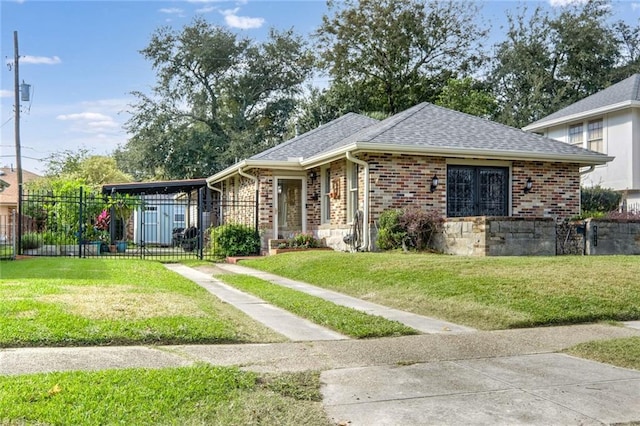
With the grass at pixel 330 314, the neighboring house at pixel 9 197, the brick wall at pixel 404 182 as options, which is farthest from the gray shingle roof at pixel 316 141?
the neighboring house at pixel 9 197

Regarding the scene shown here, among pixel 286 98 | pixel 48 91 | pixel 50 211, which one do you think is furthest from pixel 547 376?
pixel 286 98

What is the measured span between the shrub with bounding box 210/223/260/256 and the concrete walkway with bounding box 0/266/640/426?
10551 millimetres

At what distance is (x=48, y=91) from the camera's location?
26.3 m

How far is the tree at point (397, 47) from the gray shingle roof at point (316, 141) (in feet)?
42.1

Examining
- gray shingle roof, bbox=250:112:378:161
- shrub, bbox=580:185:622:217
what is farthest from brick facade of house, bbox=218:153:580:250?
shrub, bbox=580:185:622:217

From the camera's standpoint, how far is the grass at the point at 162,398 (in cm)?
347

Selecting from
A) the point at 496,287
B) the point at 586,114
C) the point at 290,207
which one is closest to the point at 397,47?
the point at 586,114

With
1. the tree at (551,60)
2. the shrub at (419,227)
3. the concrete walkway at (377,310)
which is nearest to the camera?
the concrete walkway at (377,310)

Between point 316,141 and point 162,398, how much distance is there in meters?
16.7

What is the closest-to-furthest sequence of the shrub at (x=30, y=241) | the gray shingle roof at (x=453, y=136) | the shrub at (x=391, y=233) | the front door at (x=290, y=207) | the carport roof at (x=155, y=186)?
the shrub at (x=391, y=233)
the gray shingle roof at (x=453, y=136)
the shrub at (x=30, y=241)
the front door at (x=290, y=207)
the carport roof at (x=155, y=186)

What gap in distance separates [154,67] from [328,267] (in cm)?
3096

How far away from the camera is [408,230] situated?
13.6 m

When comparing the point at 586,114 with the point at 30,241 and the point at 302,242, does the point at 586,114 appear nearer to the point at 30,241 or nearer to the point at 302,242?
the point at 302,242

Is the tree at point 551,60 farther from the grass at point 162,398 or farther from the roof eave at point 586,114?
the grass at point 162,398
